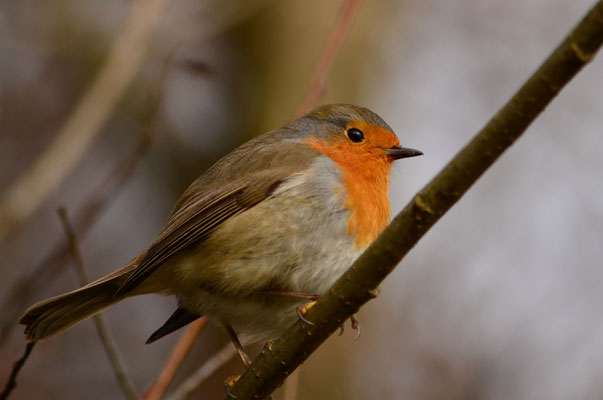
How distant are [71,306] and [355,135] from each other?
161 cm

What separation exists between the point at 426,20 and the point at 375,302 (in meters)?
3.03

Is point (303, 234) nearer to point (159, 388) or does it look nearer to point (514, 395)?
point (159, 388)

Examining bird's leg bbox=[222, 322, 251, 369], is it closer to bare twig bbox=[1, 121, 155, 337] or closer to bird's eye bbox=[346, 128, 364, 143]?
bare twig bbox=[1, 121, 155, 337]

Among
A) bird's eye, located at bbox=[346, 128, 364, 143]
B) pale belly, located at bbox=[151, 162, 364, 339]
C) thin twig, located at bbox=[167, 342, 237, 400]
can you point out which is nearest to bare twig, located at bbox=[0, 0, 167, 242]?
pale belly, located at bbox=[151, 162, 364, 339]

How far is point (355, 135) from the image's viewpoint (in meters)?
3.83

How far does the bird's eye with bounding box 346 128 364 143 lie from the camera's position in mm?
3818

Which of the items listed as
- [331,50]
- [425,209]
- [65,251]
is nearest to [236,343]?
[65,251]

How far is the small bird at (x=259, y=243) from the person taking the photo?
3.16 meters

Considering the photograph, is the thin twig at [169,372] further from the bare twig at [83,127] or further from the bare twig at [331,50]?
the bare twig at [83,127]

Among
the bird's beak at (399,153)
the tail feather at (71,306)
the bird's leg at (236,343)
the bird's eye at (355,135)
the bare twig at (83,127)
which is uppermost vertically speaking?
the bird's beak at (399,153)

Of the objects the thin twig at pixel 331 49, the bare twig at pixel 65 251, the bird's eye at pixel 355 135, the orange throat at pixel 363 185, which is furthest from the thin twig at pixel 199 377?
the bird's eye at pixel 355 135

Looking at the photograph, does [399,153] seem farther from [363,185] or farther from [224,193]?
[224,193]

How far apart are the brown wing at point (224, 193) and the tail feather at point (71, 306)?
106 millimetres

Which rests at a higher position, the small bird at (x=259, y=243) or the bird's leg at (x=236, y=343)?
the small bird at (x=259, y=243)
